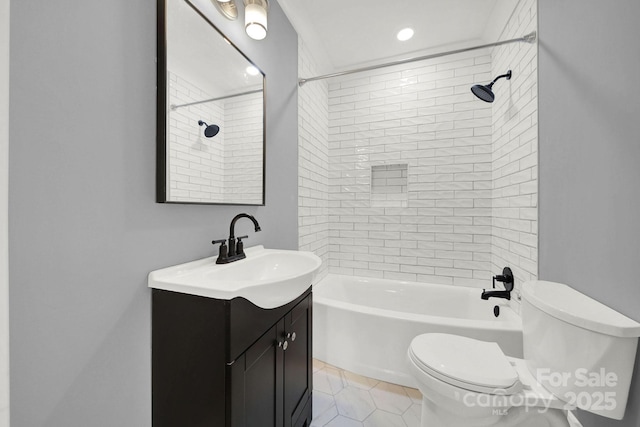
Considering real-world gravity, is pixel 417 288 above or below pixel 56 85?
below

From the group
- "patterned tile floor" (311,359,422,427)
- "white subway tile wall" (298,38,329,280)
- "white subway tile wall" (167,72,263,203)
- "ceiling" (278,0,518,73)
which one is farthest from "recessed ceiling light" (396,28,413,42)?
"patterned tile floor" (311,359,422,427)

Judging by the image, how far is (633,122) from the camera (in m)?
0.88

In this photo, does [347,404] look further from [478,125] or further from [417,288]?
[478,125]

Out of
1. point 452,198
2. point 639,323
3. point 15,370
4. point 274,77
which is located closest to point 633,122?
point 639,323

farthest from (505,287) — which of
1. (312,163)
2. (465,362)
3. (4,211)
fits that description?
(4,211)

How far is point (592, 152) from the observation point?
1084 mm

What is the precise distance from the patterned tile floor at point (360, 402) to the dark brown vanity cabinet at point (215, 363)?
63cm

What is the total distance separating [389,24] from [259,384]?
267cm

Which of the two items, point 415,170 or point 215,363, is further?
point 415,170

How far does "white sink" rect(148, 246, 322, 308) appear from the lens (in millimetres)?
838

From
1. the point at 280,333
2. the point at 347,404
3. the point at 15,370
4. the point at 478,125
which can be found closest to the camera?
the point at 15,370

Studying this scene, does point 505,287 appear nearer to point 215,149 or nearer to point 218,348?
point 218,348

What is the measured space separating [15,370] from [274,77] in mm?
1881

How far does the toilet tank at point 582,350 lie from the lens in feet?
2.74
